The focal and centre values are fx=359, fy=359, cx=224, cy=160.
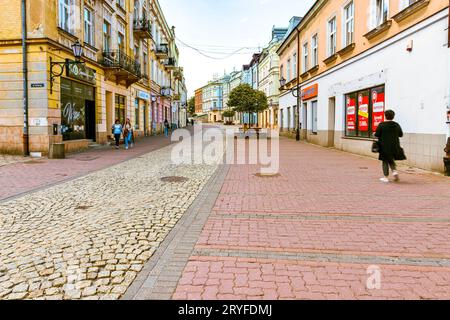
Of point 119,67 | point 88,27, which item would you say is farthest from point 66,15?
point 119,67

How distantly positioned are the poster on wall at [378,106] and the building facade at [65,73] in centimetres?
1209

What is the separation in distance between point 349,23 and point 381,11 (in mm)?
3479

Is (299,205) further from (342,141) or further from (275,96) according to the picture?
(275,96)

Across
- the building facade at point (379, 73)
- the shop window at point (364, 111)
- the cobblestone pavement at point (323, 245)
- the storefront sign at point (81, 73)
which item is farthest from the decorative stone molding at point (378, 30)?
the storefront sign at point (81, 73)

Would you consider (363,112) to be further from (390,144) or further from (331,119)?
(390,144)

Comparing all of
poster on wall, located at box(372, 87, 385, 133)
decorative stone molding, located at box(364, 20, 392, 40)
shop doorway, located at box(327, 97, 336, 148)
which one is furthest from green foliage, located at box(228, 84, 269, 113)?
poster on wall, located at box(372, 87, 385, 133)

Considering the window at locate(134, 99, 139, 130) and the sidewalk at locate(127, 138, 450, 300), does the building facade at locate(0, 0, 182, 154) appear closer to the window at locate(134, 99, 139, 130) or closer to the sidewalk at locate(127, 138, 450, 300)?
the window at locate(134, 99, 139, 130)

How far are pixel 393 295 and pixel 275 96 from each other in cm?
4399

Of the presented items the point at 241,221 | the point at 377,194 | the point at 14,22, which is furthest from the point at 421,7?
the point at 14,22

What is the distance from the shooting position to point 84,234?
4.70 meters

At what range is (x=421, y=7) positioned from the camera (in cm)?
1030

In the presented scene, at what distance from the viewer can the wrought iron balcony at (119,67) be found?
1964 centimetres

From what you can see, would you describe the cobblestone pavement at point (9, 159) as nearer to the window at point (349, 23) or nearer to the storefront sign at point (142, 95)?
the window at point (349, 23)

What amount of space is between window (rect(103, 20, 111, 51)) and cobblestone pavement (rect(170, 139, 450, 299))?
1583 cm
